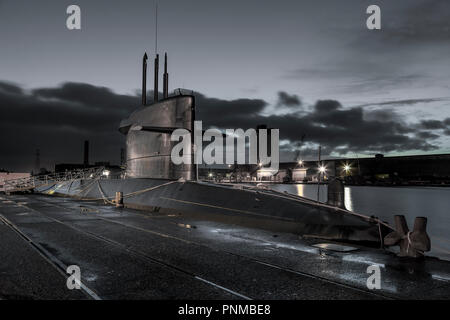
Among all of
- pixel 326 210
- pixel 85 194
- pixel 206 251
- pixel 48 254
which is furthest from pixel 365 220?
pixel 85 194

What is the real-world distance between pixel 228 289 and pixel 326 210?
7113mm

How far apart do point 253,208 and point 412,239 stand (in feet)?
20.3

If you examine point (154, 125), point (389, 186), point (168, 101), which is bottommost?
point (389, 186)

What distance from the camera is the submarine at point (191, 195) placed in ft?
37.8

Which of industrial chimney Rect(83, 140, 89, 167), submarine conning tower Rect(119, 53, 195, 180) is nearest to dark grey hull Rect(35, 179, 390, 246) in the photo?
submarine conning tower Rect(119, 53, 195, 180)

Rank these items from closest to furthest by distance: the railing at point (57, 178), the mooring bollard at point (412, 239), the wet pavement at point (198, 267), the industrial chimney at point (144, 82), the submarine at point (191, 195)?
1. the wet pavement at point (198, 267)
2. the mooring bollard at point (412, 239)
3. the submarine at point (191, 195)
4. the industrial chimney at point (144, 82)
5. the railing at point (57, 178)

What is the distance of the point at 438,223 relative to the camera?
3278 centimetres

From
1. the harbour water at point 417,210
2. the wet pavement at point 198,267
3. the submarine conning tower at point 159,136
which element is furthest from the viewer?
the harbour water at point 417,210

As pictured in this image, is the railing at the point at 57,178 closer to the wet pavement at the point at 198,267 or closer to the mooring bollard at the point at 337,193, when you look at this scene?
the wet pavement at the point at 198,267

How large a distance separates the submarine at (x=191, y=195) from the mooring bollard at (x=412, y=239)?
1.41 m

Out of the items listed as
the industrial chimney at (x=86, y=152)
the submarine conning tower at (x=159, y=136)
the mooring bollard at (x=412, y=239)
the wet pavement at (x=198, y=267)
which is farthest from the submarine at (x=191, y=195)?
the industrial chimney at (x=86, y=152)

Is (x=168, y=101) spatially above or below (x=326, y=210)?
above

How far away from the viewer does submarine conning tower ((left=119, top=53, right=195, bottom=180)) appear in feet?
58.3

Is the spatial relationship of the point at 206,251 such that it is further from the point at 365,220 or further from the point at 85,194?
the point at 85,194
